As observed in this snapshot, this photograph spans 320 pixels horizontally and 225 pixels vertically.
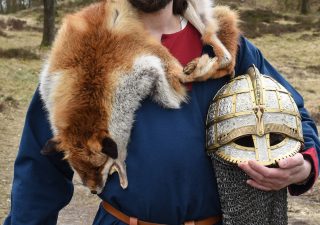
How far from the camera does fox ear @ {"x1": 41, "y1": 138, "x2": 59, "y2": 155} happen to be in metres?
2.33

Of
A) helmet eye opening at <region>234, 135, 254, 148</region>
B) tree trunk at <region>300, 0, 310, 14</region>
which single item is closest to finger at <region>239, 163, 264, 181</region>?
helmet eye opening at <region>234, 135, 254, 148</region>

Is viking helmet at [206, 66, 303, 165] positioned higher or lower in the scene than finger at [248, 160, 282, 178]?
higher

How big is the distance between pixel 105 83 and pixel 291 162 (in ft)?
2.40

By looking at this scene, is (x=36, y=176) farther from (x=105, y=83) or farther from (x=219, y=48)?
(x=219, y=48)

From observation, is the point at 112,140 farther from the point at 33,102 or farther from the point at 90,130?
the point at 33,102

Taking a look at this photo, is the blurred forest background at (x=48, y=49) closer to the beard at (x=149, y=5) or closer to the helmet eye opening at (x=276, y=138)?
the beard at (x=149, y=5)

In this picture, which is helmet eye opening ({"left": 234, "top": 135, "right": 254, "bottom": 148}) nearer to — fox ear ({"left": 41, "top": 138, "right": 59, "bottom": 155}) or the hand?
the hand

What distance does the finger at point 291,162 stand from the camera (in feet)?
7.04

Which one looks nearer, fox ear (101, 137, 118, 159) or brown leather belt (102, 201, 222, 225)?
fox ear (101, 137, 118, 159)

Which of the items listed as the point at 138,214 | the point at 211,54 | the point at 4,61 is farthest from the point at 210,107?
the point at 4,61

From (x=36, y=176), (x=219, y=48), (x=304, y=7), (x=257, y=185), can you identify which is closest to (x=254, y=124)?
(x=257, y=185)

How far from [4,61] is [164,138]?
50.3 feet

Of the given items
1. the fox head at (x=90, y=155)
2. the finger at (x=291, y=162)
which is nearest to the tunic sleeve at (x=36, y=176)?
the fox head at (x=90, y=155)

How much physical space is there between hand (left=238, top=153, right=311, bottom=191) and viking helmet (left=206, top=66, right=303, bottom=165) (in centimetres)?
3
